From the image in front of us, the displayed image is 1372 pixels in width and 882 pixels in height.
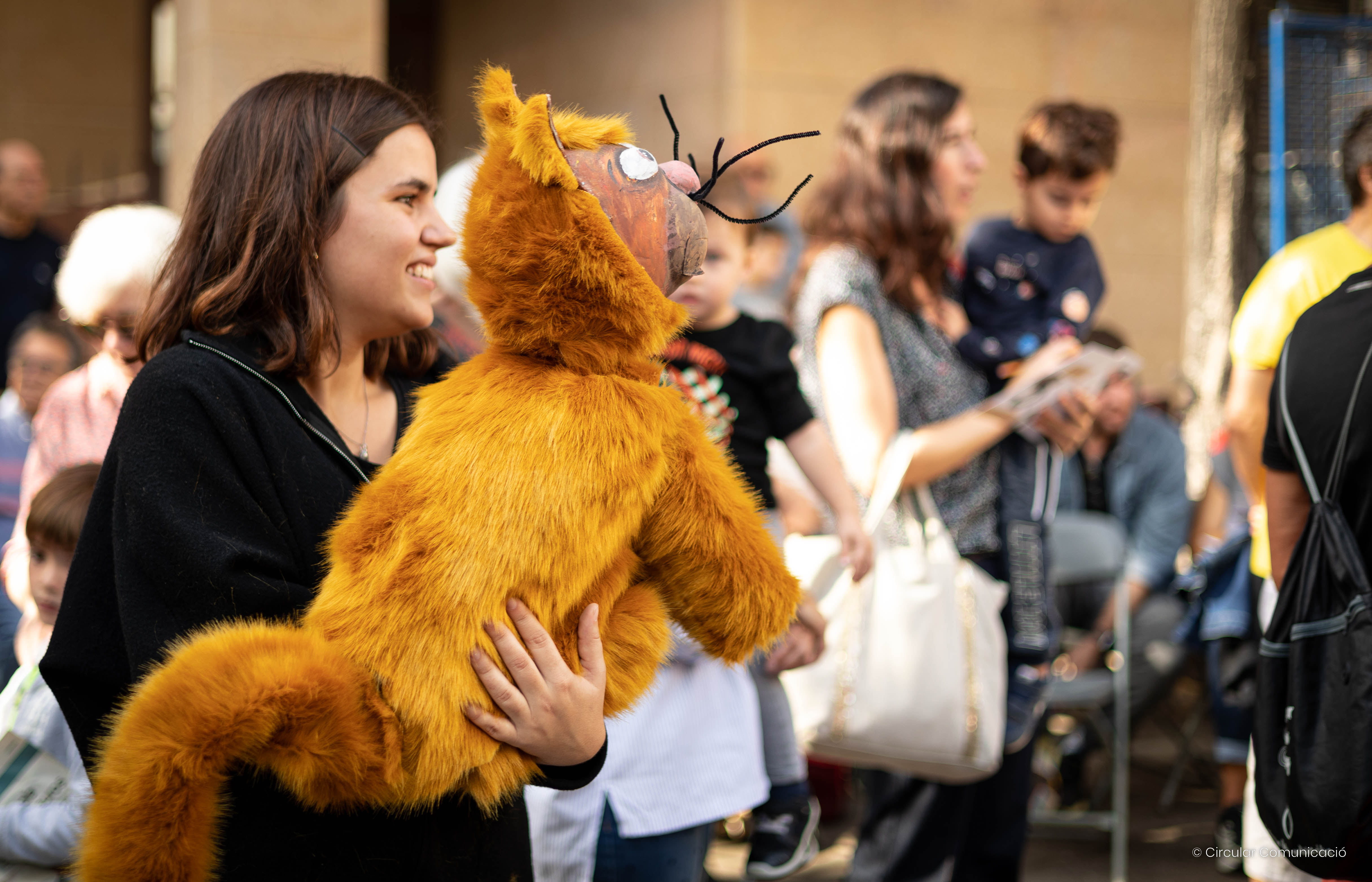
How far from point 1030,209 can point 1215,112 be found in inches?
131

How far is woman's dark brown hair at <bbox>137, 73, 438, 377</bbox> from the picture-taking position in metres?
1.71

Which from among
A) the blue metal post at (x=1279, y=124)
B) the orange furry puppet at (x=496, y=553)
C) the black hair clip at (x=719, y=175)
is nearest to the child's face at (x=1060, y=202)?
the blue metal post at (x=1279, y=124)

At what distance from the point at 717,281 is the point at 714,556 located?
143 centimetres

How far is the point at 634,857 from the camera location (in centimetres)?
228

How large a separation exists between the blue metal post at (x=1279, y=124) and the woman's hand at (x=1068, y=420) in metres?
1.44

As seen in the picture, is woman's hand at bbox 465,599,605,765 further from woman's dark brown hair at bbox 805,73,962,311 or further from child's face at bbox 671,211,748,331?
woman's dark brown hair at bbox 805,73,962,311

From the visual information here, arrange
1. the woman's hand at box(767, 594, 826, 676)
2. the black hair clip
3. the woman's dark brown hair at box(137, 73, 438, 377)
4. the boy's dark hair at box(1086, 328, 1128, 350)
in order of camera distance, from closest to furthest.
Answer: the black hair clip → the woman's dark brown hair at box(137, 73, 438, 377) → the woman's hand at box(767, 594, 826, 676) → the boy's dark hair at box(1086, 328, 1128, 350)

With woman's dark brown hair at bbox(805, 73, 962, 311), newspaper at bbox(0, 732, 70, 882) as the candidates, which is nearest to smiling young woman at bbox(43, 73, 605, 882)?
newspaper at bbox(0, 732, 70, 882)

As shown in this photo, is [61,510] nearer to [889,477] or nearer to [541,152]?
[541,152]

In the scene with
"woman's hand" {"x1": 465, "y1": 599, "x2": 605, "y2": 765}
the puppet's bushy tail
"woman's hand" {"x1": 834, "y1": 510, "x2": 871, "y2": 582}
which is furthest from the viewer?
"woman's hand" {"x1": 834, "y1": 510, "x2": 871, "y2": 582}

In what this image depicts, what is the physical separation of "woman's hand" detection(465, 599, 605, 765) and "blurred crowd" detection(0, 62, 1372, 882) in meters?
0.79

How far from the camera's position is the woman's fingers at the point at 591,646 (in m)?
1.52

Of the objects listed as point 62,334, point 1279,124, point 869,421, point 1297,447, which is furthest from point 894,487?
point 62,334

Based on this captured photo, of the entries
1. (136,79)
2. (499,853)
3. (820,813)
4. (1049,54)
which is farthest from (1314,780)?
(136,79)
